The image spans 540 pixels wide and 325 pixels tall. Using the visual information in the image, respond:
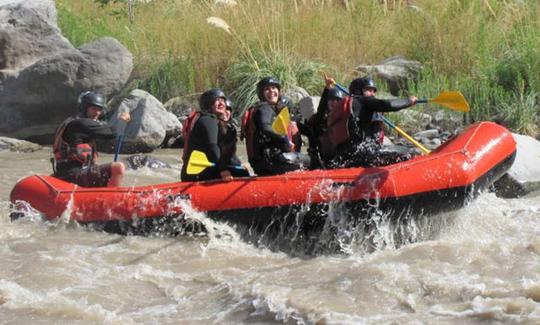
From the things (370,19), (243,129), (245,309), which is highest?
(370,19)

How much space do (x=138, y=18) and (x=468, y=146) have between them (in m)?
8.51

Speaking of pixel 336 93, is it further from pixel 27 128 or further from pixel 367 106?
pixel 27 128

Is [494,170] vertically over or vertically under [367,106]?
under

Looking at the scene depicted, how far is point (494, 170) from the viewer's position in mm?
5738

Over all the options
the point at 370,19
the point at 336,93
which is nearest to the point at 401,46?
the point at 370,19

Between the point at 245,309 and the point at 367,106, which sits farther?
the point at 367,106

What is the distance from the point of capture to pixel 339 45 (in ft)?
36.6

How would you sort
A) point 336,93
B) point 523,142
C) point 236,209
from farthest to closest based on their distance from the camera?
point 523,142 < point 336,93 < point 236,209

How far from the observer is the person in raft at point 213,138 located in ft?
19.6

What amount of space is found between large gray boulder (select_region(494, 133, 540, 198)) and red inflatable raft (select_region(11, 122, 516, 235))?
1187 mm

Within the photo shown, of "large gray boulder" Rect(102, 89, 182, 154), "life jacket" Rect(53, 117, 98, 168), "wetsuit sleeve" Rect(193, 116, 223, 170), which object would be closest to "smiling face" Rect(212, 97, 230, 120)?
"wetsuit sleeve" Rect(193, 116, 223, 170)

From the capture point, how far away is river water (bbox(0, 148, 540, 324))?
4.36 m

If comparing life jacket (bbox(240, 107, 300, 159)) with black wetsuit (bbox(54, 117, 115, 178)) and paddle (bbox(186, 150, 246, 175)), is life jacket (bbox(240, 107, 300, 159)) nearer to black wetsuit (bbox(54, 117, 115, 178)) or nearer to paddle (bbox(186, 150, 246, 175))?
paddle (bbox(186, 150, 246, 175))

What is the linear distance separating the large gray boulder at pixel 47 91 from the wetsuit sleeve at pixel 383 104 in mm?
5610
